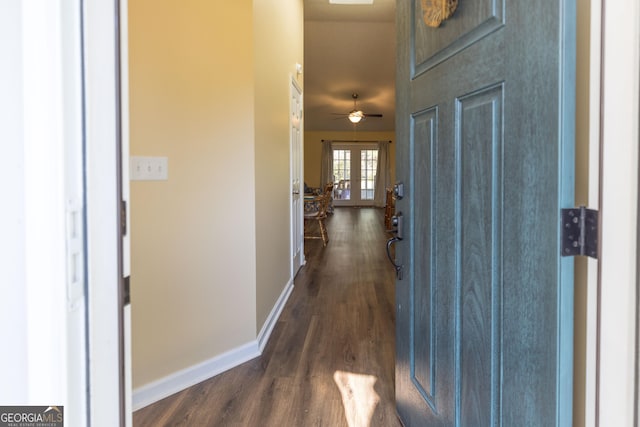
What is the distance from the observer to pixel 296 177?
14.5 feet

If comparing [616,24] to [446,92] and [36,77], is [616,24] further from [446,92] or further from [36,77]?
[36,77]

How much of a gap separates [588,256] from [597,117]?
24cm

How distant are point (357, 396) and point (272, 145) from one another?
73.5 inches

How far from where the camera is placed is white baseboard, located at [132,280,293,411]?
195 cm

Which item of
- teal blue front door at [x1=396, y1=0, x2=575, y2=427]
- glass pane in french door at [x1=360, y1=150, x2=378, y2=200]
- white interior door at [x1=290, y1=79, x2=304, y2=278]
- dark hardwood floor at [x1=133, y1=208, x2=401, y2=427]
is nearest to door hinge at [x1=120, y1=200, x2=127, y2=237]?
teal blue front door at [x1=396, y1=0, x2=575, y2=427]

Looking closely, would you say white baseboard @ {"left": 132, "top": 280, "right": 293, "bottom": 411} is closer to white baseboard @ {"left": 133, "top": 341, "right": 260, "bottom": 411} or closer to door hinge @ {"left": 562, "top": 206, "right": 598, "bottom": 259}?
white baseboard @ {"left": 133, "top": 341, "right": 260, "bottom": 411}

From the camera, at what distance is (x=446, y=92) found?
1180mm

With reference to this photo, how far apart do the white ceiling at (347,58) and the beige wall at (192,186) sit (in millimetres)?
4321

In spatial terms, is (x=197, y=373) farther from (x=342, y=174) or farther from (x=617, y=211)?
(x=342, y=174)

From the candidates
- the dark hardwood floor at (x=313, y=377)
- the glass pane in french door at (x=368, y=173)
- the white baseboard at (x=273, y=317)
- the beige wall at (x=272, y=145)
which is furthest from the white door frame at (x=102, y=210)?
the glass pane in french door at (x=368, y=173)

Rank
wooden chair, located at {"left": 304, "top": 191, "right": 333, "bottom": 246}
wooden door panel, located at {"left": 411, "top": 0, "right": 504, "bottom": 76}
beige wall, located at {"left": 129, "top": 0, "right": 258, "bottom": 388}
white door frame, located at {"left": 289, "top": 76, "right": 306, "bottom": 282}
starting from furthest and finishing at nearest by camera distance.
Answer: wooden chair, located at {"left": 304, "top": 191, "right": 333, "bottom": 246}, white door frame, located at {"left": 289, "top": 76, "right": 306, "bottom": 282}, beige wall, located at {"left": 129, "top": 0, "right": 258, "bottom": 388}, wooden door panel, located at {"left": 411, "top": 0, "right": 504, "bottom": 76}

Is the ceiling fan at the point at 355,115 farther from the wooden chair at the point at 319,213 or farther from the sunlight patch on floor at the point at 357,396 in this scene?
the sunlight patch on floor at the point at 357,396

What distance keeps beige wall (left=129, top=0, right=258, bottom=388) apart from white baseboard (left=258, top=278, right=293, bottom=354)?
0.18 metres

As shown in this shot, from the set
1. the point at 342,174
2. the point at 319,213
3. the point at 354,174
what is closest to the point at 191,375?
the point at 319,213
